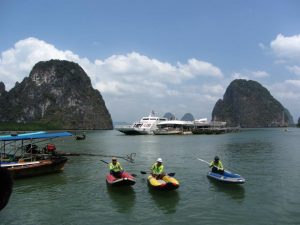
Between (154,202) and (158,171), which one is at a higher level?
(158,171)

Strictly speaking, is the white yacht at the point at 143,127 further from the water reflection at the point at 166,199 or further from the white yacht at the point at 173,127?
the water reflection at the point at 166,199

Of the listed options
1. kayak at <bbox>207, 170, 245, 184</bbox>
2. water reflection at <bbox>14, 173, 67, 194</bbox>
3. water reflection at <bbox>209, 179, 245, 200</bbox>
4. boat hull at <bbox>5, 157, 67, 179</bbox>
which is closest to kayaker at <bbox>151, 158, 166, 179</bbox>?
water reflection at <bbox>209, 179, 245, 200</bbox>

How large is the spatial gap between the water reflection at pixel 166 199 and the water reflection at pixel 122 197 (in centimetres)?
Answer: 132

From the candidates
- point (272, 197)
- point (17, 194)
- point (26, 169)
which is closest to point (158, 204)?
point (272, 197)

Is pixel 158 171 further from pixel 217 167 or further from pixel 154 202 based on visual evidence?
pixel 217 167

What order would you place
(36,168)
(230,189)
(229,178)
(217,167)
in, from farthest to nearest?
(36,168) → (217,167) → (229,178) → (230,189)

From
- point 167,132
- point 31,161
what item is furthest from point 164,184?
point 167,132

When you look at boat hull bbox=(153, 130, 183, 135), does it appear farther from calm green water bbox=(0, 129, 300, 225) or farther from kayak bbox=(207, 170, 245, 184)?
kayak bbox=(207, 170, 245, 184)

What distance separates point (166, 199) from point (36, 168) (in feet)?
39.3

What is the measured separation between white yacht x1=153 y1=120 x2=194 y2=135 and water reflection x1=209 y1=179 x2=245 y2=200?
88803 mm

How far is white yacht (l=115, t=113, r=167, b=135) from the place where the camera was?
110 metres

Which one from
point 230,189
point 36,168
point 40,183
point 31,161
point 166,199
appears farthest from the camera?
point 31,161

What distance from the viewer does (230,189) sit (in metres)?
21.0

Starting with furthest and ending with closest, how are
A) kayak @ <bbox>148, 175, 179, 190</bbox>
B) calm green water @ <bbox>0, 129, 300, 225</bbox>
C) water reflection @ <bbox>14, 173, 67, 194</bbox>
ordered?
water reflection @ <bbox>14, 173, 67, 194</bbox> < kayak @ <bbox>148, 175, 179, 190</bbox> < calm green water @ <bbox>0, 129, 300, 225</bbox>
